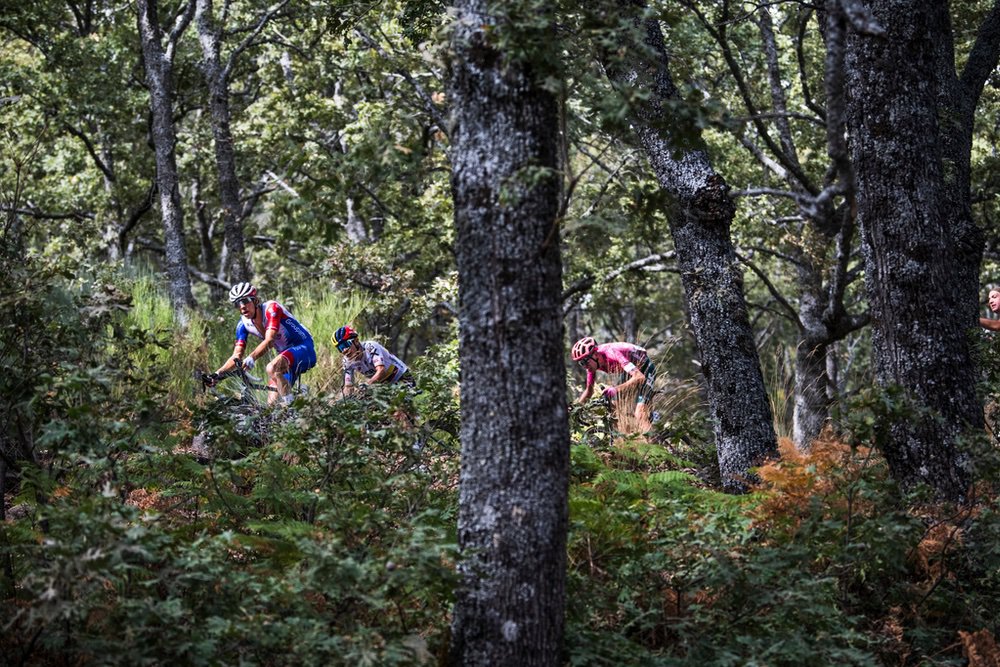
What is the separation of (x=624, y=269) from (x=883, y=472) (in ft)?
27.3

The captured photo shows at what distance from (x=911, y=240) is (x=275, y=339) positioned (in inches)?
246

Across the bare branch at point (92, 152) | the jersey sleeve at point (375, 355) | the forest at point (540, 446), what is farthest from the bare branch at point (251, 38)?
the bare branch at point (92, 152)

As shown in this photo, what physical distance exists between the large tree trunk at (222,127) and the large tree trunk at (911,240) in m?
11.0

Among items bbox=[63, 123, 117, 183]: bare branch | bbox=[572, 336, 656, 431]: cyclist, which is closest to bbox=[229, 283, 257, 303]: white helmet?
bbox=[572, 336, 656, 431]: cyclist

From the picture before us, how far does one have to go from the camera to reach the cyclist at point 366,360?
10.5 meters

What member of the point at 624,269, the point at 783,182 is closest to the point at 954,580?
the point at 624,269

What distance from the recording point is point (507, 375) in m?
4.65

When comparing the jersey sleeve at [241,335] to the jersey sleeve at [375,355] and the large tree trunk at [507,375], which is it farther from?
the large tree trunk at [507,375]

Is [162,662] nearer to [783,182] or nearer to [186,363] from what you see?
[186,363]

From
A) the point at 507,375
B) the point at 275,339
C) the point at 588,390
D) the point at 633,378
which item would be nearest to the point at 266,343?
the point at 275,339

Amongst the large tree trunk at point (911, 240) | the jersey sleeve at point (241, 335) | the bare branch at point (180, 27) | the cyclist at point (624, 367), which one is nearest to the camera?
the large tree trunk at point (911, 240)

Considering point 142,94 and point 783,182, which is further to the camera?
point 142,94

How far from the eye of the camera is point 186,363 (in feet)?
36.5

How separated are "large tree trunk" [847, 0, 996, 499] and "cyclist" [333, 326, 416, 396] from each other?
489cm
